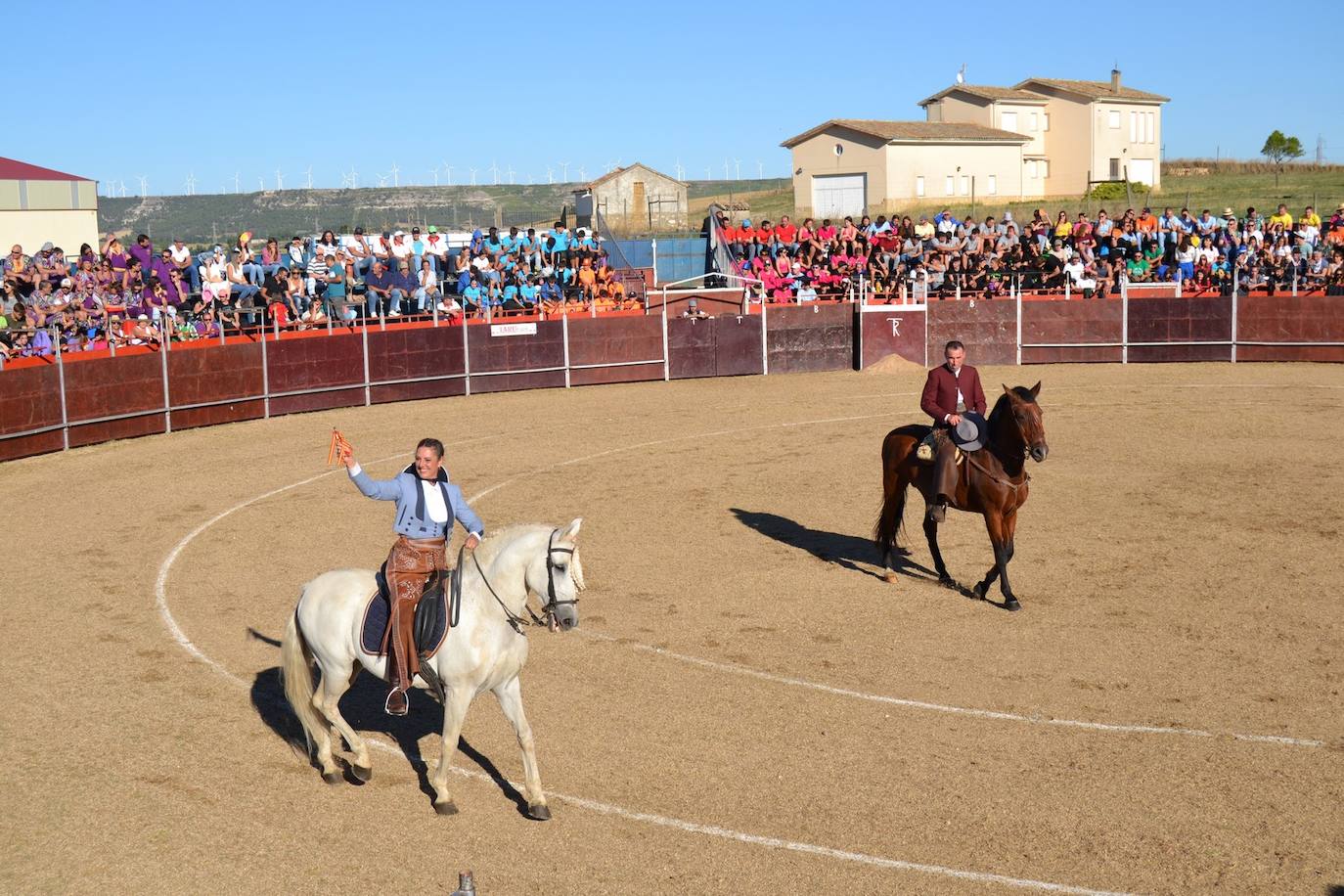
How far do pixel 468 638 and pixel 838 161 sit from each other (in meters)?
57.8

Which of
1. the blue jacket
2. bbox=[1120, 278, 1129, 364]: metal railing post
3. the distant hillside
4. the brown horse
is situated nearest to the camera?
the blue jacket

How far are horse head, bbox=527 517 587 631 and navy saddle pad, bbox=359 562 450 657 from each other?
69 centimetres

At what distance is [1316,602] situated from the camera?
38.7 ft

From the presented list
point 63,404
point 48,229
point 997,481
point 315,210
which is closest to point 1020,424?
point 997,481

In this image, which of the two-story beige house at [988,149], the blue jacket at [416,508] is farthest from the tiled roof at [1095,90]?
the blue jacket at [416,508]

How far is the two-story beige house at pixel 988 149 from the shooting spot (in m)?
61.7

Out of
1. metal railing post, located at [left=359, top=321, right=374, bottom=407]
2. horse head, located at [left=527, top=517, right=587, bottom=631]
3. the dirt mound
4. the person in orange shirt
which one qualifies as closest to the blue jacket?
horse head, located at [left=527, top=517, right=587, bottom=631]

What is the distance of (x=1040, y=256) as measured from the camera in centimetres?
3175

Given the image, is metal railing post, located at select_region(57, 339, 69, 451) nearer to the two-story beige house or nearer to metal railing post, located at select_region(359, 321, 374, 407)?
metal railing post, located at select_region(359, 321, 374, 407)

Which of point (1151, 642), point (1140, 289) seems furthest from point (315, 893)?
point (1140, 289)

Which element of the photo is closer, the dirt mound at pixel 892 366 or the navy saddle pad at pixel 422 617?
the navy saddle pad at pixel 422 617

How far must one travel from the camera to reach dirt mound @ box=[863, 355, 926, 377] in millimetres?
29344

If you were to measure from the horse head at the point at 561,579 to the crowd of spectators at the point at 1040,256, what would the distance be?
23.3 m

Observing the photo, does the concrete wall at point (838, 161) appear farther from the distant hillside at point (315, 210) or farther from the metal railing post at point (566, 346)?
the metal railing post at point (566, 346)
